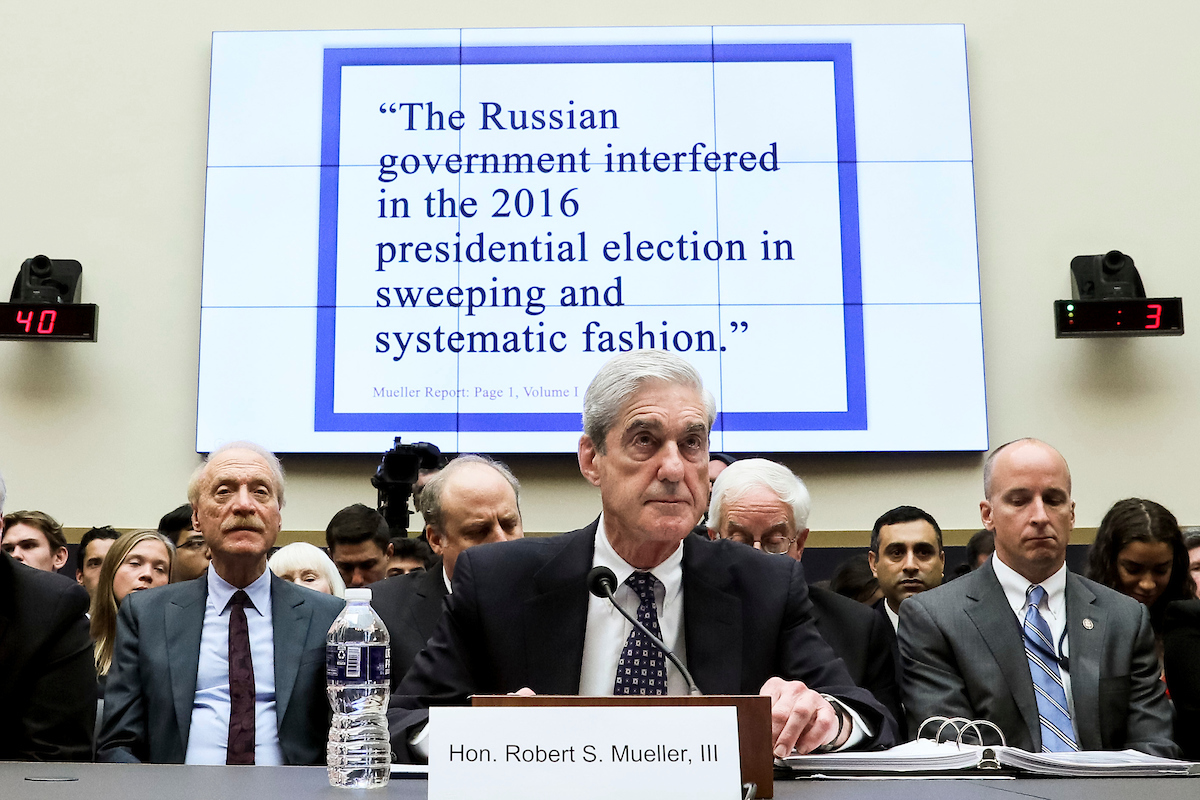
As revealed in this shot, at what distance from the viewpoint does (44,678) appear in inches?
85.6

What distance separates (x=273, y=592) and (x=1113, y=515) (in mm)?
2413

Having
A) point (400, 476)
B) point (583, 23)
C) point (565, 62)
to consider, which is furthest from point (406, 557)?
point (583, 23)

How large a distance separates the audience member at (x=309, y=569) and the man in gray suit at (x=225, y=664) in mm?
622

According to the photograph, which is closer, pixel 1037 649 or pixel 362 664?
pixel 362 664

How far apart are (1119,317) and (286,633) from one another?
414cm

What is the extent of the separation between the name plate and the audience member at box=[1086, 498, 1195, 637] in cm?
246

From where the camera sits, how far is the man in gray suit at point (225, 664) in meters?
2.49

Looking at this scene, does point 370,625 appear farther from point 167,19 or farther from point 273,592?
point 167,19

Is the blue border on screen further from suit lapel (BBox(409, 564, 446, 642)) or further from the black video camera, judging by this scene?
suit lapel (BBox(409, 564, 446, 642))

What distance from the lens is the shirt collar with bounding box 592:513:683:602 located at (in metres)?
1.98

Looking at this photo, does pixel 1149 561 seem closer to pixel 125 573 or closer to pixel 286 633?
pixel 286 633

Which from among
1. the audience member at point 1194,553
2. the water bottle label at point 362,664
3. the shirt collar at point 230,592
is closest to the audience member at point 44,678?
the shirt collar at point 230,592

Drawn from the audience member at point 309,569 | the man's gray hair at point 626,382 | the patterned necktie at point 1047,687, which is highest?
the man's gray hair at point 626,382

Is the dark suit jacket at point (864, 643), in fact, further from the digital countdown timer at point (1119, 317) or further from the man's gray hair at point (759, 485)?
the digital countdown timer at point (1119, 317)
